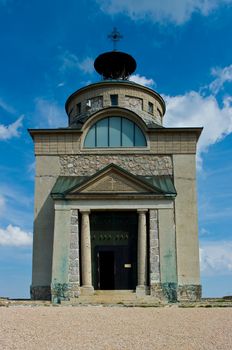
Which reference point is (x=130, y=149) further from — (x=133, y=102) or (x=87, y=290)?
(x=87, y=290)

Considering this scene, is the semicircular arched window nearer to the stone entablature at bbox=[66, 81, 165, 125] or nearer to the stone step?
the stone entablature at bbox=[66, 81, 165, 125]

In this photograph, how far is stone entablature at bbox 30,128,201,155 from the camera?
27.1m

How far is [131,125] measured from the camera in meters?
27.7

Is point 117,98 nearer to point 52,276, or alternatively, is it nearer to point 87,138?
point 87,138

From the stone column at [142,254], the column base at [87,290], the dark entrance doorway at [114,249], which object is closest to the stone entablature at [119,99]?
the dark entrance doorway at [114,249]

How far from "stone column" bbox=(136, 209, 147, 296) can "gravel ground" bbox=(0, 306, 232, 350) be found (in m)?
8.47

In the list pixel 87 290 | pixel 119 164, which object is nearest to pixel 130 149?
pixel 119 164

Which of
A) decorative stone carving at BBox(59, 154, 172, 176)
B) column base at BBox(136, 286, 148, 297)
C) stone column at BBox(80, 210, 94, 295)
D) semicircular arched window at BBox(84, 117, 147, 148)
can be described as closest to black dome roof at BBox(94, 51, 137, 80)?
semicircular arched window at BBox(84, 117, 147, 148)

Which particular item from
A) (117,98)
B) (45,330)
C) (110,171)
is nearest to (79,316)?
(45,330)

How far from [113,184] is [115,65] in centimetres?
1308

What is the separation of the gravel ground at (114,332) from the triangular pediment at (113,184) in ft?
33.7

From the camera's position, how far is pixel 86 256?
2339cm

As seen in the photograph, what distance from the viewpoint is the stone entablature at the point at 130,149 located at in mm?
27062

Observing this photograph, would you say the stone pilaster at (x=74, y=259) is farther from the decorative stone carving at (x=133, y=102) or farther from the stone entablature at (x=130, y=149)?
the decorative stone carving at (x=133, y=102)
